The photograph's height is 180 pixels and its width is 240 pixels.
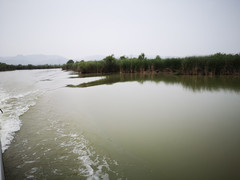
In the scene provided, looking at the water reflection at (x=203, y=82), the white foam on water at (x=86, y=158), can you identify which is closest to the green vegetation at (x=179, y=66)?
the water reflection at (x=203, y=82)

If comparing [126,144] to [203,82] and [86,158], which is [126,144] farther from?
[203,82]

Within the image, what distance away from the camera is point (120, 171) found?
2385 millimetres

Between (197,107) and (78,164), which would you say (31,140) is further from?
(197,107)

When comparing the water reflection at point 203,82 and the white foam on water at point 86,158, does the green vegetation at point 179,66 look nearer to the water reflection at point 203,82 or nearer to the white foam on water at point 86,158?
the water reflection at point 203,82

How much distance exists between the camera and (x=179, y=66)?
68.0 feet

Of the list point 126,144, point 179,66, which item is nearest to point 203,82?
point 179,66

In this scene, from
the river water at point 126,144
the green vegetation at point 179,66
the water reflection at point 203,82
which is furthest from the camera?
the green vegetation at point 179,66

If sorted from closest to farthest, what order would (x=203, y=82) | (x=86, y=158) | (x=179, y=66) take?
(x=86, y=158), (x=203, y=82), (x=179, y=66)

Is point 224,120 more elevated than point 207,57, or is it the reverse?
point 207,57

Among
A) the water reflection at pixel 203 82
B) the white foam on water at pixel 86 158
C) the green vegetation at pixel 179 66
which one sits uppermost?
the green vegetation at pixel 179 66

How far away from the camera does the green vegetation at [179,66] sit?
16.4m

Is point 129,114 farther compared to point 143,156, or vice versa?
point 129,114

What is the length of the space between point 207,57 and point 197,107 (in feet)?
51.0

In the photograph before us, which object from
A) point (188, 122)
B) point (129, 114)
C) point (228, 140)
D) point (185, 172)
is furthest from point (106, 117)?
point (228, 140)
